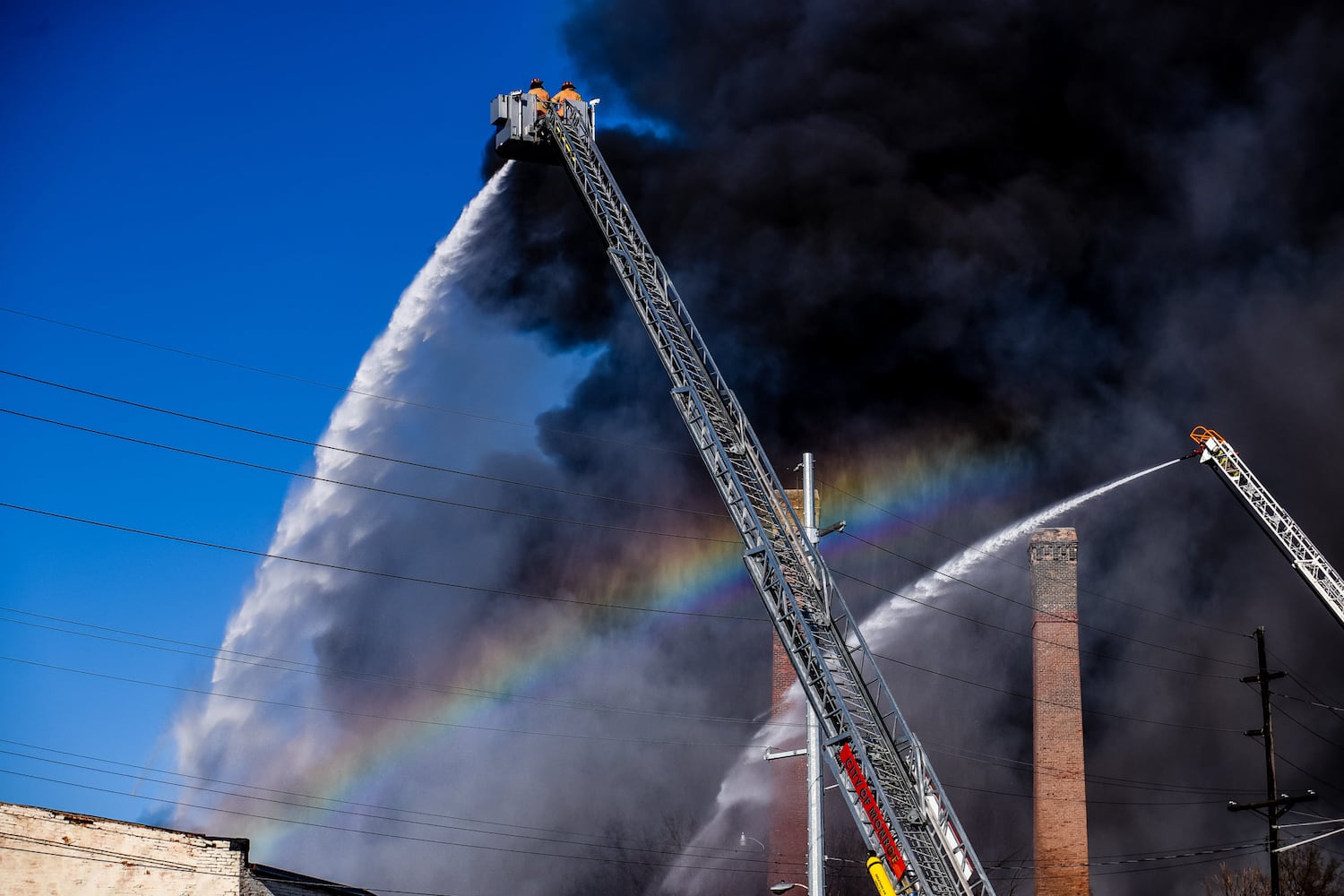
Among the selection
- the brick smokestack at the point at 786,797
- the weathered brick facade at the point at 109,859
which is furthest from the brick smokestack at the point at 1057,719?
the weathered brick facade at the point at 109,859

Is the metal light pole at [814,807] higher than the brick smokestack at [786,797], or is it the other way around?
the brick smokestack at [786,797]

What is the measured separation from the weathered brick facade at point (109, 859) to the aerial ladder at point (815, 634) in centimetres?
1395

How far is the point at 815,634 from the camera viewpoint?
27.8 meters

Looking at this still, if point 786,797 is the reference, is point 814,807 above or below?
below

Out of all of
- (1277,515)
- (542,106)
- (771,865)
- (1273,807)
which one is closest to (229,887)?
(542,106)

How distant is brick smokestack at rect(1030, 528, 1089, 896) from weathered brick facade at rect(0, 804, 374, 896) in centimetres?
3556

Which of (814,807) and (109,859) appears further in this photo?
(109,859)

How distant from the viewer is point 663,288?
32.6m

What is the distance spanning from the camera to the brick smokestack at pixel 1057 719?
57469 mm

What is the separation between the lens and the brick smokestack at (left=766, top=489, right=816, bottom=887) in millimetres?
58219

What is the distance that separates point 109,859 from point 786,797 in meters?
33.0

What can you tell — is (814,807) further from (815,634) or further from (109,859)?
(109,859)

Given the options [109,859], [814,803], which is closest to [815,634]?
[814,803]

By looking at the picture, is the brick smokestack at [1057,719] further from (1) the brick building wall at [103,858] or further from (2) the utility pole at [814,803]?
(1) the brick building wall at [103,858]
